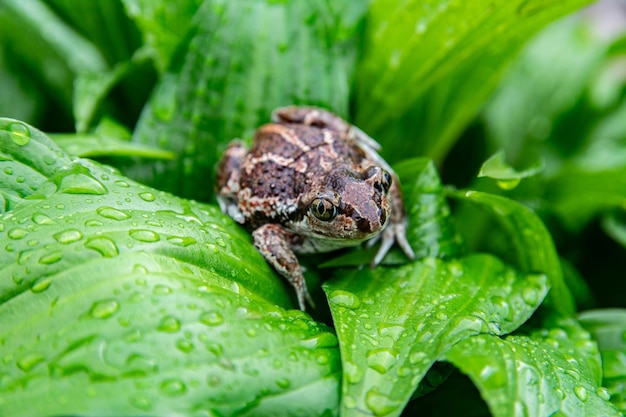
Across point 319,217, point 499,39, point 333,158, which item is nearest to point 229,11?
point 333,158

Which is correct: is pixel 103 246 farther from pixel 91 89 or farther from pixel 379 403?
pixel 91 89

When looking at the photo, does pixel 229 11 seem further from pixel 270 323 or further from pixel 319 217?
pixel 270 323

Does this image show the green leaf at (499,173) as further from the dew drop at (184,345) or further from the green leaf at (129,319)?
the dew drop at (184,345)

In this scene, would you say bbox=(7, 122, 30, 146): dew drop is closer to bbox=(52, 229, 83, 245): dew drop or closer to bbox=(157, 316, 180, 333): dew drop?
bbox=(52, 229, 83, 245): dew drop

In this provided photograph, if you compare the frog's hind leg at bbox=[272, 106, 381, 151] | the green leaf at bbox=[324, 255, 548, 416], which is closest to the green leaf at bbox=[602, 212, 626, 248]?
the green leaf at bbox=[324, 255, 548, 416]

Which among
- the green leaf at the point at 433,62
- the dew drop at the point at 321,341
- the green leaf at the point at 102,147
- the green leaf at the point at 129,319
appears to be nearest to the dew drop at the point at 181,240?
the green leaf at the point at 129,319

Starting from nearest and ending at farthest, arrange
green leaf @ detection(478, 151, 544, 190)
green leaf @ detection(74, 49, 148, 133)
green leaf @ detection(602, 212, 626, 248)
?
green leaf @ detection(478, 151, 544, 190)
green leaf @ detection(74, 49, 148, 133)
green leaf @ detection(602, 212, 626, 248)

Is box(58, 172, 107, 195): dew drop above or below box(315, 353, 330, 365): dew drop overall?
above

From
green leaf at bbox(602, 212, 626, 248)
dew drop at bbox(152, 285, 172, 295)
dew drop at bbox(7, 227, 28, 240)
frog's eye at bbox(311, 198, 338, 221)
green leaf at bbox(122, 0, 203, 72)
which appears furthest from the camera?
green leaf at bbox(602, 212, 626, 248)
